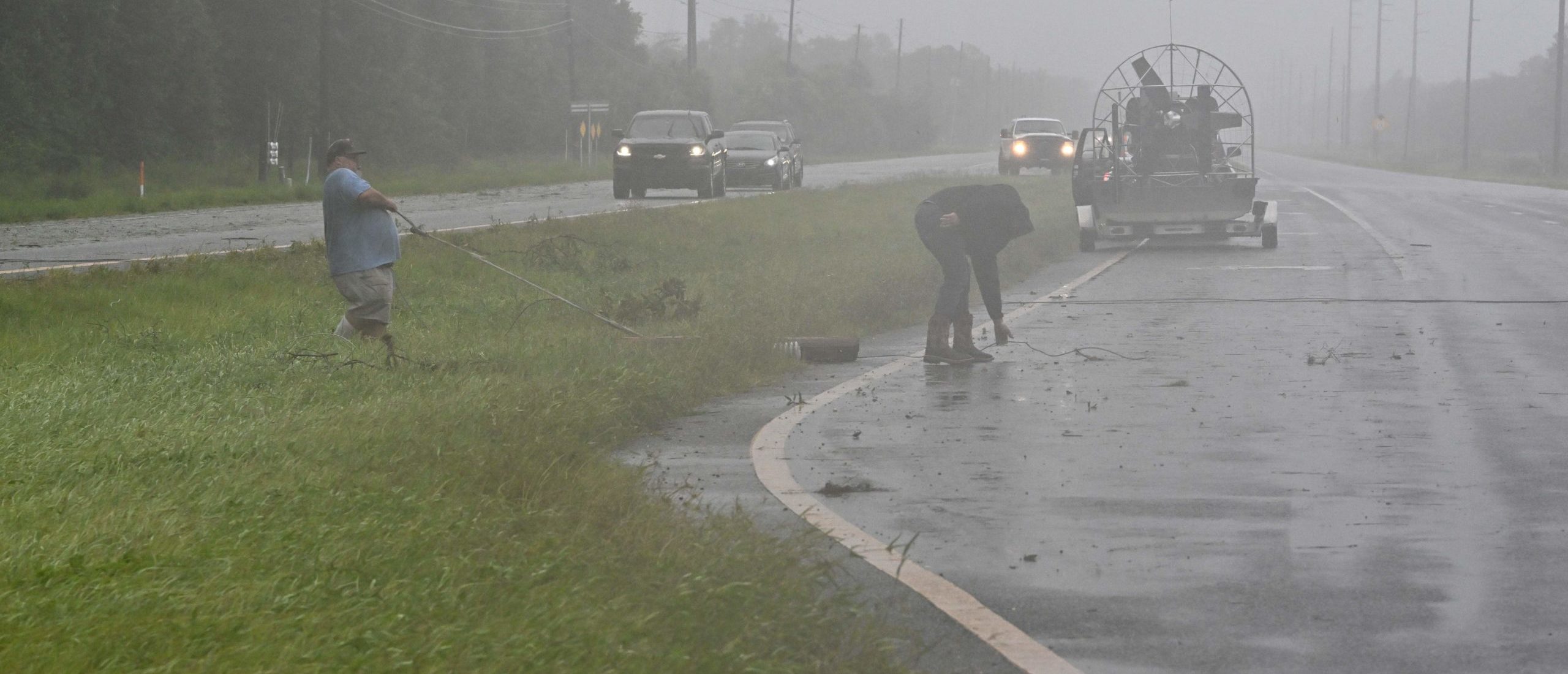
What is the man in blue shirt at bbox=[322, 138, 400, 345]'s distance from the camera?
11531mm

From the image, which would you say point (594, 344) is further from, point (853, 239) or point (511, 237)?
point (853, 239)

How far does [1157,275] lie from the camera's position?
70.6 feet

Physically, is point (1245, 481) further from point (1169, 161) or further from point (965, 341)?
point (1169, 161)

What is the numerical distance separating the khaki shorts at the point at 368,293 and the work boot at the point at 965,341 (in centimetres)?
413

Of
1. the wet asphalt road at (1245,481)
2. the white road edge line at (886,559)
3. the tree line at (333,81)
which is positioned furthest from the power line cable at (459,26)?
the white road edge line at (886,559)

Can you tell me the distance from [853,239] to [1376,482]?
1712 cm

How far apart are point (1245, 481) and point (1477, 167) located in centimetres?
8746

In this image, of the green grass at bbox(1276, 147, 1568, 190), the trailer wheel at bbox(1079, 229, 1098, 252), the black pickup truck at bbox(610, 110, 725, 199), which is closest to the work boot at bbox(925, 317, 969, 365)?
the trailer wheel at bbox(1079, 229, 1098, 252)

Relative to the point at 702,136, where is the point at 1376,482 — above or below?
below

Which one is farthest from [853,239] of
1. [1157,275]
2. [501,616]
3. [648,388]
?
[501,616]

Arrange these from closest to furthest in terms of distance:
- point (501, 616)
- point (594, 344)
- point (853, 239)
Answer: point (501, 616), point (594, 344), point (853, 239)

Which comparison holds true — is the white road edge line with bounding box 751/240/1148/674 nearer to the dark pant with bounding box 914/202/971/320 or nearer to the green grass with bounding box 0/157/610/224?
the dark pant with bounding box 914/202/971/320

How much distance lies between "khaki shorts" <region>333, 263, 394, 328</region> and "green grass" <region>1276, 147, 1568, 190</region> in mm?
49803

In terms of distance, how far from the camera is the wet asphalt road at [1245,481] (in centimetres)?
561
